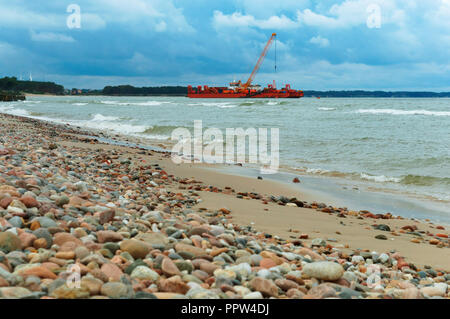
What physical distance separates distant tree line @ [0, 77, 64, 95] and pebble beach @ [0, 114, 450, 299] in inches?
5196

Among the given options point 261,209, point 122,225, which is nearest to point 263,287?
point 122,225

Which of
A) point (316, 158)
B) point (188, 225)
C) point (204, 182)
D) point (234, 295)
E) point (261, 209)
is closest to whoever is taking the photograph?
point (234, 295)

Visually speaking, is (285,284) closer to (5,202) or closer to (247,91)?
(5,202)

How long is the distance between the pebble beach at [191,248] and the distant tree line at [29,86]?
5196 inches

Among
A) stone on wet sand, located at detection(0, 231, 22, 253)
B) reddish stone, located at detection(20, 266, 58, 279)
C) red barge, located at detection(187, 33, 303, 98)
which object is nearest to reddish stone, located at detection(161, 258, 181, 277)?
reddish stone, located at detection(20, 266, 58, 279)

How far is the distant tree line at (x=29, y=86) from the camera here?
12244 centimetres

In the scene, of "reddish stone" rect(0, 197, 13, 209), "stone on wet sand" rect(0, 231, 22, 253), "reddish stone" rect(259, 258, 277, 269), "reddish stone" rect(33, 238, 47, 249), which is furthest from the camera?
"reddish stone" rect(0, 197, 13, 209)

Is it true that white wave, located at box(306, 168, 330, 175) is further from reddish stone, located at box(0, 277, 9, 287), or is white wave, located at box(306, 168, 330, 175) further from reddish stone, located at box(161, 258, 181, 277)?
reddish stone, located at box(0, 277, 9, 287)

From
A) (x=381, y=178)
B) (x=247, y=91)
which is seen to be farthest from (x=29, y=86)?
(x=381, y=178)

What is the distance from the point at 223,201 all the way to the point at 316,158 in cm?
630

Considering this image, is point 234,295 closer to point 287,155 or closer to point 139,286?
point 139,286

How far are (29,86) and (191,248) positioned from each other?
148 m

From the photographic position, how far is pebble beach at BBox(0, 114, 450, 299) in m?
2.06
